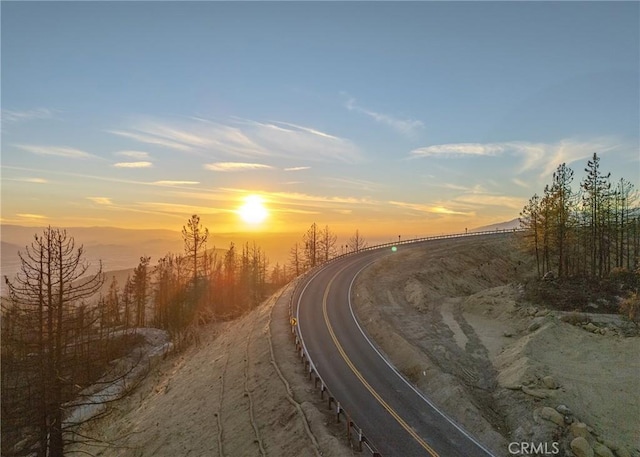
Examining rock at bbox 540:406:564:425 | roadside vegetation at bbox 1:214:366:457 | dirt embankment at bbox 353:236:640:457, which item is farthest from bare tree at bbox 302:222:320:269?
rock at bbox 540:406:564:425

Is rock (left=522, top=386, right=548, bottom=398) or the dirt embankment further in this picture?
rock (left=522, top=386, right=548, bottom=398)

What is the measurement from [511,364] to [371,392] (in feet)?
33.3

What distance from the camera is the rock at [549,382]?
70.5ft

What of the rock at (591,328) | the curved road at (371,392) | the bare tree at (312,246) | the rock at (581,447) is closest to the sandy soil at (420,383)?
the rock at (591,328)

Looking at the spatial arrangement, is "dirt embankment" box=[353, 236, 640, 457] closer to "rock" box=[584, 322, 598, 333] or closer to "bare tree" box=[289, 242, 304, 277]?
"rock" box=[584, 322, 598, 333]

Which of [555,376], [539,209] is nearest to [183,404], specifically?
[555,376]

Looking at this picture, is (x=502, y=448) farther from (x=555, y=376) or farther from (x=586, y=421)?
(x=555, y=376)

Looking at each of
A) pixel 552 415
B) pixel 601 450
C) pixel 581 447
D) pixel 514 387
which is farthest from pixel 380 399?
pixel 601 450

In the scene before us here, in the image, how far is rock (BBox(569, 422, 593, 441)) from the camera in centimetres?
1775

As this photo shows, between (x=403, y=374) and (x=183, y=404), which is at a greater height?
(x=403, y=374)

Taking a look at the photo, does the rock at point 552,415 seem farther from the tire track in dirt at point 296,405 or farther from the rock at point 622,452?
the tire track in dirt at point 296,405

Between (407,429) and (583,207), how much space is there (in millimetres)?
45506

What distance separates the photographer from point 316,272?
2253 inches

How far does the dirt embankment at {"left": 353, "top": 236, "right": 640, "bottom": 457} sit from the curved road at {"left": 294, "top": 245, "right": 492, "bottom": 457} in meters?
1.14
